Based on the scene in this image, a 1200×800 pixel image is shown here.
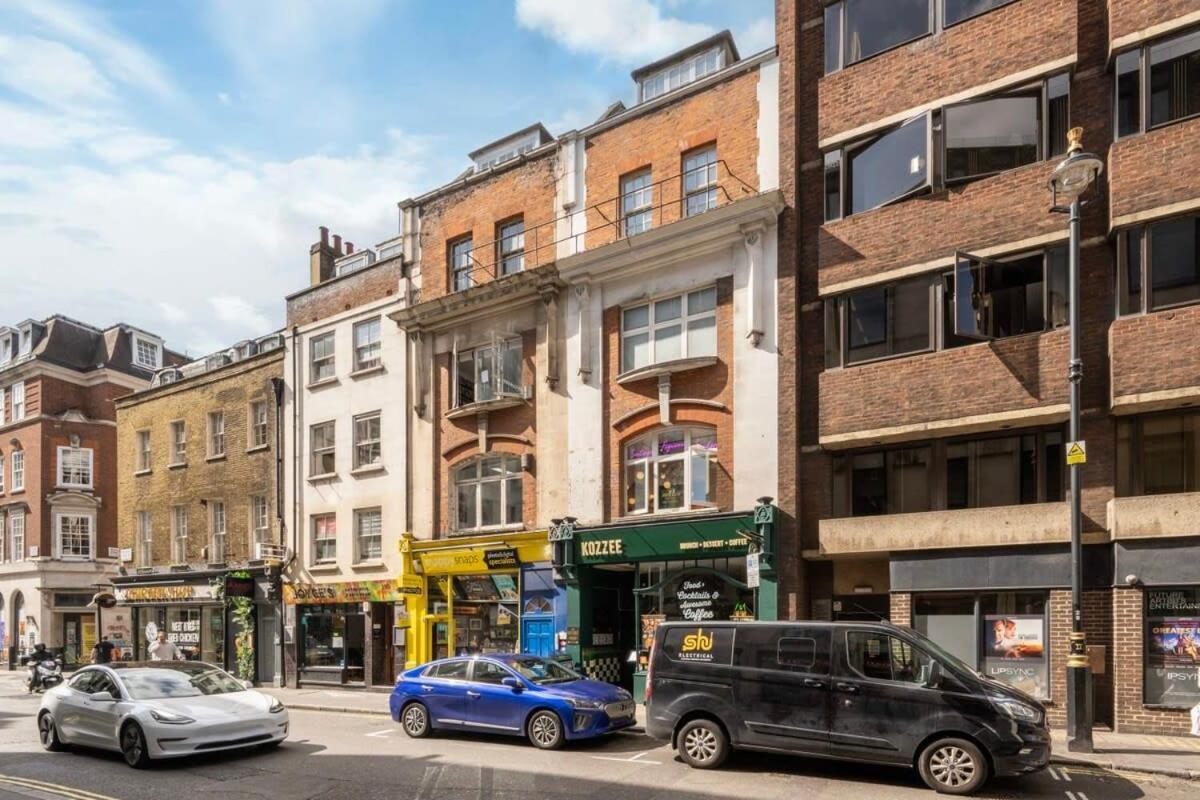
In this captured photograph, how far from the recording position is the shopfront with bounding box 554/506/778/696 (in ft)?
57.5

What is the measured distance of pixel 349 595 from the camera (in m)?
25.1

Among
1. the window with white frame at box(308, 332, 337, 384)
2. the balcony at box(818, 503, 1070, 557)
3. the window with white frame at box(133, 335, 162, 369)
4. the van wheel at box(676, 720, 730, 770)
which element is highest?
the window with white frame at box(133, 335, 162, 369)

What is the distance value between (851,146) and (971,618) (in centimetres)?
882

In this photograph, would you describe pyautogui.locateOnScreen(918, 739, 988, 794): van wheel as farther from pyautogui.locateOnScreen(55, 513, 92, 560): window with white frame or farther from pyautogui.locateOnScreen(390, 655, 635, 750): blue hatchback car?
pyautogui.locateOnScreen(55, 513, 92, 560): window with white frame

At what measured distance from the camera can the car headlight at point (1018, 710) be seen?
10070 mm

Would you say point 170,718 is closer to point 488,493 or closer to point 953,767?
point 953,767

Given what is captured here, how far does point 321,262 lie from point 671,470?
15.4 metres

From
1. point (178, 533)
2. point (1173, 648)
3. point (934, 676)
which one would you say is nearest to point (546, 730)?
point (934, 676)

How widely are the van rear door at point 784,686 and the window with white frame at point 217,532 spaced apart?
2243cm

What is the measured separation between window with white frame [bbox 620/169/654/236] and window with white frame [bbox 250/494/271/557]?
49.0 ft

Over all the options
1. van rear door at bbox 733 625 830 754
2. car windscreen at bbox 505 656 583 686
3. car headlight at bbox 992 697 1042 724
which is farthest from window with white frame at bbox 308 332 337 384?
car headlight at bbox 992 697 1042 724

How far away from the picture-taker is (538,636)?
20719 millimetres

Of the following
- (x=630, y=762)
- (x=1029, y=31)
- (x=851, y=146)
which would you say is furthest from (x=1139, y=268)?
(x=630, y=762)

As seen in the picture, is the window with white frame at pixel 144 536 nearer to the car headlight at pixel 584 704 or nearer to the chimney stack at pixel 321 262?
the chimney stack at pixel 321 262
